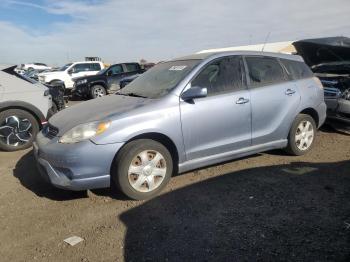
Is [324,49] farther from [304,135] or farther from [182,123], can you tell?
[182,123]

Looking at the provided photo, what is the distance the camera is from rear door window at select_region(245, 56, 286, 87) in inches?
206

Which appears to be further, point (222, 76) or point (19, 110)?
point (19, 110)

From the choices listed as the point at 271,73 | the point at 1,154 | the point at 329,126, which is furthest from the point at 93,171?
the point at 329,126

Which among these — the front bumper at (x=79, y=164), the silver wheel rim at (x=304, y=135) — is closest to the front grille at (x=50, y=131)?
the front bumper at (x=79, y=164)

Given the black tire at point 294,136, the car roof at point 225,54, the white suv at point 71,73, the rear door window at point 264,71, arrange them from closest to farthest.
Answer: the car roof at point 225,54
the rear door window at point 264,71
the black tire at point 294,136
the white suv at point 71,73

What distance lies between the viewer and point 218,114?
4746 millimetres

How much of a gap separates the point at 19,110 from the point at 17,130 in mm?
375

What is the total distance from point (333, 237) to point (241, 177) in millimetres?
1750

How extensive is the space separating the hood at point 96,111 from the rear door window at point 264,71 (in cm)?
162

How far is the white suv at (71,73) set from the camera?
2034 cm

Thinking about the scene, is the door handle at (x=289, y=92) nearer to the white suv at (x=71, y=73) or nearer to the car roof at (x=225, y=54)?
the car roof at (x=225, y=54)

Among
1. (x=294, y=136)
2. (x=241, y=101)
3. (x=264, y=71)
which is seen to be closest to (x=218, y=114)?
(x=241, y=101)

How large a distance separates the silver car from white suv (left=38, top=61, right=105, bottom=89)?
13.5 meters

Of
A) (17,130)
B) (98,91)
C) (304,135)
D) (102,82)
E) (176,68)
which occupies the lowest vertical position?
(98,91)
